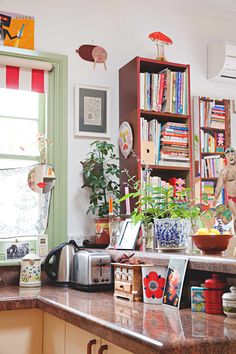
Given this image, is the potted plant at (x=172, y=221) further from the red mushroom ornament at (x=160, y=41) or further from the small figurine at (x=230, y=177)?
the red mushroom ornament at (x=160, y=41)

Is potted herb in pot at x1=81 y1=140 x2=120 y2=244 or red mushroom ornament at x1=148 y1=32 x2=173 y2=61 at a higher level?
red mushroom ornament at x1=148 y1=32 x2=173 y2=61

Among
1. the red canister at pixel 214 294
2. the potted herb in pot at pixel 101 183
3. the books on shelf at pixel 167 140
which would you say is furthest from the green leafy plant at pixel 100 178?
the red canister at pixel 214 294

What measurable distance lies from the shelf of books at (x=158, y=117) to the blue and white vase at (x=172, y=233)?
933mm

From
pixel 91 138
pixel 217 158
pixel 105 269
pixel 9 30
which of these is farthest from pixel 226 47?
pixel 105 269

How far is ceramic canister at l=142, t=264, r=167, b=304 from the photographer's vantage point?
7.02 feet

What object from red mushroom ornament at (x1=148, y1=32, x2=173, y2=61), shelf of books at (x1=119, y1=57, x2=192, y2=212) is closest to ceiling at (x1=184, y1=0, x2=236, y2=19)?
red mushroom ornament at (x1=148, y1=32, x2=173, y2=61)

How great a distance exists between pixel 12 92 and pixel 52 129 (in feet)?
1.17

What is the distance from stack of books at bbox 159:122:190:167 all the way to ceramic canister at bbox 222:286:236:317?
1809 mm

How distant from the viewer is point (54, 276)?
2951 millimetres

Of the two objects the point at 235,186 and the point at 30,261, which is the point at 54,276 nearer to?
the point at 30,261

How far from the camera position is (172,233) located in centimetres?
248

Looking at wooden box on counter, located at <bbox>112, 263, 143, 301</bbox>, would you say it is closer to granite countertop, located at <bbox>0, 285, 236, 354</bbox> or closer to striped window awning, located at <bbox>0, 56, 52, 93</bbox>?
granite countertop, located at <bbox>0, 285, 236, 354</bbox>

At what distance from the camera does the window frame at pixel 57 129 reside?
3.36 m

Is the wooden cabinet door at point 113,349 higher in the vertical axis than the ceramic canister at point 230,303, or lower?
lower
